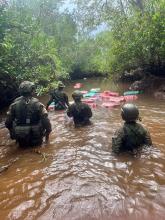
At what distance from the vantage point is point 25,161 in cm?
616

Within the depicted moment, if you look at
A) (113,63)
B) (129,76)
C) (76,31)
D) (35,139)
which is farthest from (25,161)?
(76,31)

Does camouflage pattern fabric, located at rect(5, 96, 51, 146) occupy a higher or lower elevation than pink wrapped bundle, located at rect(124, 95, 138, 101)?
higher

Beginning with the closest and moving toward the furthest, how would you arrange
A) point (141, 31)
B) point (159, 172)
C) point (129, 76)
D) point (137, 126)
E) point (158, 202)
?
point (158, 202)
point (159, 172)
point (137, 126)
point (141, 31)
point (129, 76)

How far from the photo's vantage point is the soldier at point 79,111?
863cm

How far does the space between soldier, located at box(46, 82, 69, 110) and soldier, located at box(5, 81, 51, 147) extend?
4016mm


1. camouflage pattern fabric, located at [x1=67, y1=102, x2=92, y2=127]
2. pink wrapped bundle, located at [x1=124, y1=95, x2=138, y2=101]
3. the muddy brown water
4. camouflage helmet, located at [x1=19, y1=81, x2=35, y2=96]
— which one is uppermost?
Result: camouflage helmet, located at [x1=19, y1=81, x2=35, y2=96]

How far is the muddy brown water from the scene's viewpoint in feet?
13.0

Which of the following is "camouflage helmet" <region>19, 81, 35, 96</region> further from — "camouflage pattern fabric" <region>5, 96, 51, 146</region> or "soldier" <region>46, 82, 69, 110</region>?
"soldier" <region>46, 82, 69, 110</region>

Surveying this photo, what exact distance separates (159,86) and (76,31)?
2473 cm

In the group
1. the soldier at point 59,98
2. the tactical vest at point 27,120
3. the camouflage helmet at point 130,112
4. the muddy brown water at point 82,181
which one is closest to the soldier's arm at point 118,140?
the muddy brown water at point 82,181

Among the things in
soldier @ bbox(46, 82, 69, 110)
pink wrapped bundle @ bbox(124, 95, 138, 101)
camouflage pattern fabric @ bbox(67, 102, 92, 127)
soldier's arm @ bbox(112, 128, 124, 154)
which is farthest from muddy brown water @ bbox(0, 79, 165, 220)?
pink wrapped bundle @ bbox(124, 95, 138, 101)

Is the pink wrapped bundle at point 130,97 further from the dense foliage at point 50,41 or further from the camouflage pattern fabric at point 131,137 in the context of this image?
the camouflage pattern fabric at point 131,137

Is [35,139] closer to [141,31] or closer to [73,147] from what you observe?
[73,147]

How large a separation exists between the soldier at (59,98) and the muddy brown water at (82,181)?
3.55m
